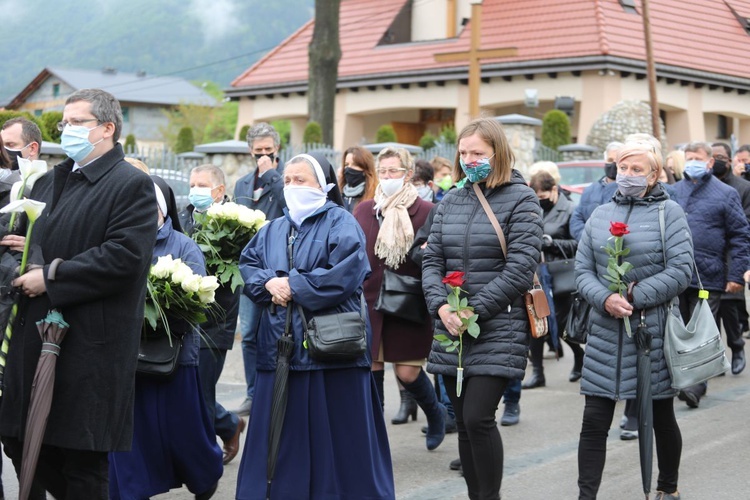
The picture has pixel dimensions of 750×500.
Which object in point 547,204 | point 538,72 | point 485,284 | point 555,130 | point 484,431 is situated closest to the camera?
point 484,431

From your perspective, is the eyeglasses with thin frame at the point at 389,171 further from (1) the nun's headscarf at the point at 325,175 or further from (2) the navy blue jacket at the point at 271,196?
(2) the navy blue jacket at the point at 271,196

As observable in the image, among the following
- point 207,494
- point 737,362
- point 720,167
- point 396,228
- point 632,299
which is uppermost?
point 720,167

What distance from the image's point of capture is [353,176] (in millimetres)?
8344

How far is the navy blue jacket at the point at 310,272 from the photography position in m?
5.77

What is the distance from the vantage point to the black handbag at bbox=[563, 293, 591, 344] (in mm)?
6402

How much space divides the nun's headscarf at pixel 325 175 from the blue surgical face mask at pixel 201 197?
1.70 metres

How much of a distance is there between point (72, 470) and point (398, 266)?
311cm

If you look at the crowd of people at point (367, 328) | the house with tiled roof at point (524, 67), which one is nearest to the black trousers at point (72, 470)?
the crowd of people at point (367, 328)

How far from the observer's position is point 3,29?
14925 cm

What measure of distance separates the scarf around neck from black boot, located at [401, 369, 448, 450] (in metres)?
0.79

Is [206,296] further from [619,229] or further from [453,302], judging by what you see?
[619,229]

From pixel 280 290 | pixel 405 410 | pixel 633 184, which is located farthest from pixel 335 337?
pixel 405 410

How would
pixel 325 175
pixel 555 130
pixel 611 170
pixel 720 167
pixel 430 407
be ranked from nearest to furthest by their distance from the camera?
pixel 325 175
pixel 430 407
pixel 611 170
pixel 720 167
pixel 555 130

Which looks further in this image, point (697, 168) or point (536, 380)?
point (536, 380)
